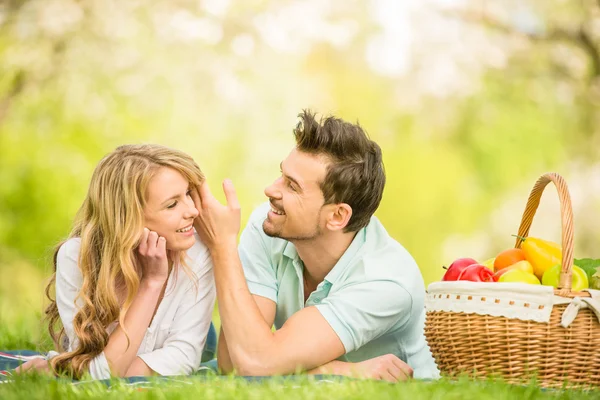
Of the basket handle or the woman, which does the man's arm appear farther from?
the basket handle

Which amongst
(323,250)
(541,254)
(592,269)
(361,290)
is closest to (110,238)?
(323,250)

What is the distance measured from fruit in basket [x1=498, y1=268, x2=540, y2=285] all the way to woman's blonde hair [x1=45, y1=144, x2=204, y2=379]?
1474 millimetres

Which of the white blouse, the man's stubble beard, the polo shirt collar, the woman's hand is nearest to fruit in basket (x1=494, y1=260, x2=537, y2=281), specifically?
the polo shirt collar

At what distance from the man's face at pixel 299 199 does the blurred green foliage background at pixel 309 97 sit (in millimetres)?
8416

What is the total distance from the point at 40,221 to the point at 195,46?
3777mm

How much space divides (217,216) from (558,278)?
155cm

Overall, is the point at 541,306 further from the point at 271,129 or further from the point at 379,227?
the point at 271,129

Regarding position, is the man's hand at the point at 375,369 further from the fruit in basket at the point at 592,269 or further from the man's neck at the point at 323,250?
the fruit in basket at the point at 592,269

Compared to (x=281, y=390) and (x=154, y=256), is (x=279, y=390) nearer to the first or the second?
(x=281, y=390)

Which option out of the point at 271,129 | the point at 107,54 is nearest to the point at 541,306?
the point at 271,129

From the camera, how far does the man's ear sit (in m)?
3.91

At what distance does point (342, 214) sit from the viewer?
3924 millimetres

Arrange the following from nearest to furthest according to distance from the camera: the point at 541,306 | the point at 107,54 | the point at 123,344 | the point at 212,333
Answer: the point at 541,306 < the point at 123,344 < the point at 212,333 < the point at 107,54

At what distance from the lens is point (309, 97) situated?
42.4 ft
